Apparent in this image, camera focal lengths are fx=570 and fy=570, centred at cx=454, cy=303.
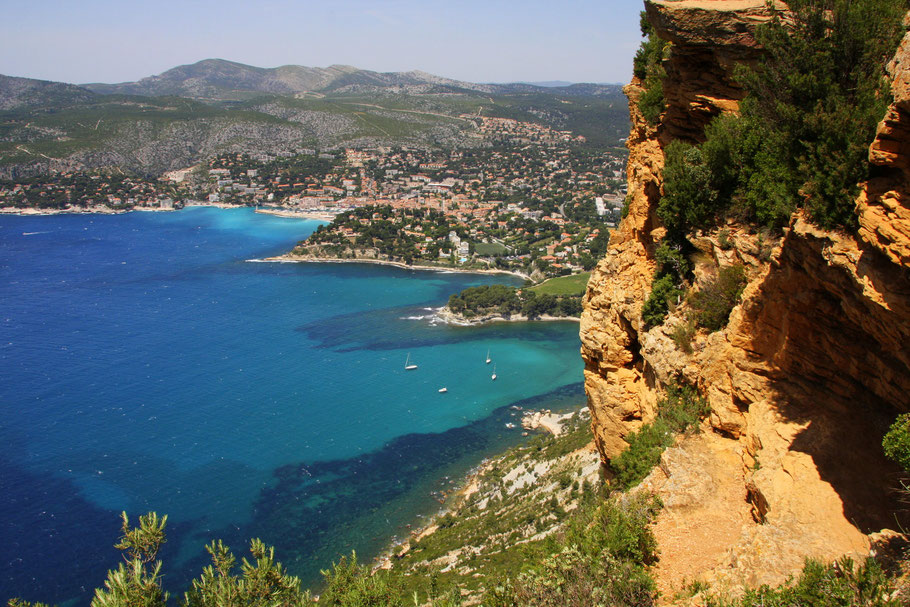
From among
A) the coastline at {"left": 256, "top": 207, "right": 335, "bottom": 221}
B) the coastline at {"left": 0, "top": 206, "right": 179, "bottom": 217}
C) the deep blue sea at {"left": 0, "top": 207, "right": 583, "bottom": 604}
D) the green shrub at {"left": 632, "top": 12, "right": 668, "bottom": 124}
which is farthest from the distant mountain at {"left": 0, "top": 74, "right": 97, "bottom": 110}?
the green shrub at {"left": 632, "top": 12, "right": 668, "bottom": 124}

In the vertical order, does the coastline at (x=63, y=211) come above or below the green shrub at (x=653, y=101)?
below

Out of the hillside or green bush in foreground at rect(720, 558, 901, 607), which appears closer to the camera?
green bush in foreground at rect(720, 558, 901, 607)

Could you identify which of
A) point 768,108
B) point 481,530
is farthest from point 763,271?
point 481,530

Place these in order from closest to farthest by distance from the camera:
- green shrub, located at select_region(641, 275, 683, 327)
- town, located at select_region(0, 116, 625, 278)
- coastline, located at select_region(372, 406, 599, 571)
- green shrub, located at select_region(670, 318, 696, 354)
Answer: green shrub, located at select_region(670, 318, 696, 354)
green shrub, located at select_region(641, 275, 683, 327)
coastline, located at select_region(372, 406, 599, 571)
town, located at select_region(0, 116, 625, 278)

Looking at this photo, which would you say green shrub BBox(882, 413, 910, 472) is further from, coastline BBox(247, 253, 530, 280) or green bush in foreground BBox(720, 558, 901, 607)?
coastline BBox(247, 253, 530, 280)

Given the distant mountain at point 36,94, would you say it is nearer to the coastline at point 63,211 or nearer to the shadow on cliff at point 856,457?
the coastline at point 63,211

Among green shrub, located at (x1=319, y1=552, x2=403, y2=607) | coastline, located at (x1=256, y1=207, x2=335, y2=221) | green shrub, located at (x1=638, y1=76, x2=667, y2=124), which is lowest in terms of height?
coastline, located at (x1=256, y1=207, x2=335, y2=221)

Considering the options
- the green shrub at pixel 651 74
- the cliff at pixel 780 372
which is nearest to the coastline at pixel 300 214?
the green shrub at pixel 651 74
